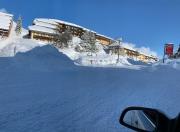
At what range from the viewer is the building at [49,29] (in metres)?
96.4

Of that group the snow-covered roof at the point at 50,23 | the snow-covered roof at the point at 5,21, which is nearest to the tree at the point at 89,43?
the snow-covered roof at the point at 5,21

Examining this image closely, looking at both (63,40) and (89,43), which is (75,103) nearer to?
(63,40)

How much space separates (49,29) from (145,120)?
96.5 m

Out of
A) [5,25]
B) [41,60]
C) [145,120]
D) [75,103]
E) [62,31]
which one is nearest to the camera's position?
[145,120]

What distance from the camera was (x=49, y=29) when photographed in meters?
98.7

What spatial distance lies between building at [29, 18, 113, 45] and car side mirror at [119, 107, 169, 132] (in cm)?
8656

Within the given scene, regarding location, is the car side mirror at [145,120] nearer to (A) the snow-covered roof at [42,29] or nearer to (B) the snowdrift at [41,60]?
(B) the snowdrift at [41,60]

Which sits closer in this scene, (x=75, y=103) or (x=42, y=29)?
(x=75, y=103)

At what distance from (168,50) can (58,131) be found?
49092 mm

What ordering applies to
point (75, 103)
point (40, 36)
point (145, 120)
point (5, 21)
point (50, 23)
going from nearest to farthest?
point (145, 120) → point (75, 103) → point (5, 21) → point (40, 36) → point (50, 23)

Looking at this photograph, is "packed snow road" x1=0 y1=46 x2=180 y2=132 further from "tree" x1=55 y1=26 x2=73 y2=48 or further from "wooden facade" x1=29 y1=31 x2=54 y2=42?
"wooden facade" x1=29 y1=31 x2=54 y2=42

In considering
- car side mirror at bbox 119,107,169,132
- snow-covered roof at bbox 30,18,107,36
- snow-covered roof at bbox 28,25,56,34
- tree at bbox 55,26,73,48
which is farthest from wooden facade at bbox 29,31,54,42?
car side mirror at bbox 119,107,169,132

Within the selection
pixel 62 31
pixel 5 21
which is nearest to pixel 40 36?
pixel 62 31

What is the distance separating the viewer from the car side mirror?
2385mm
